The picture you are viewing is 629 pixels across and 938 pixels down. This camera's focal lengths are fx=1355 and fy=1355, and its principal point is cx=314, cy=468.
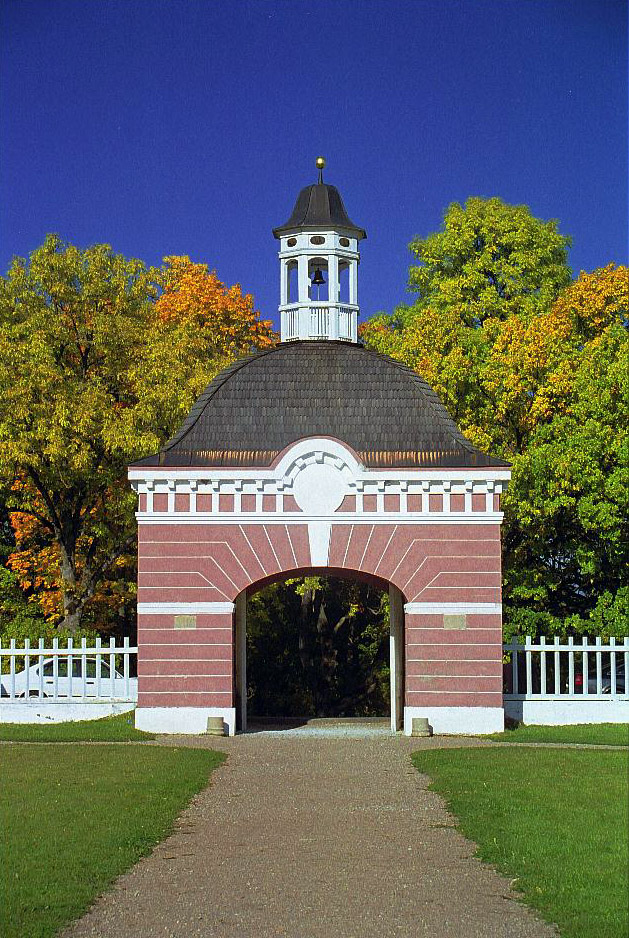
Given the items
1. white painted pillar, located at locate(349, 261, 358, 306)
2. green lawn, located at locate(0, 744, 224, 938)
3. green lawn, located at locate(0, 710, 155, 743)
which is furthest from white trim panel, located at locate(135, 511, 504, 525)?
white painted pillar, located at locate(349, 261, 358, 306)

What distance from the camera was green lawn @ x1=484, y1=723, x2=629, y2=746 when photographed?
68.7ft

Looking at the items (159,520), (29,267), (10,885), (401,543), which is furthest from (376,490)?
(29,267)

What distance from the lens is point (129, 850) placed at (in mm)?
11984

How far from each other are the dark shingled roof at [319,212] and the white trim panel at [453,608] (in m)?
8.27

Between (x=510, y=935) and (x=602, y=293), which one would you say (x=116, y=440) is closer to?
(x=602, y=293)

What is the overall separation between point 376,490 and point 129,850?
1130 centimetres

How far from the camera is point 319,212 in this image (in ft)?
88.7

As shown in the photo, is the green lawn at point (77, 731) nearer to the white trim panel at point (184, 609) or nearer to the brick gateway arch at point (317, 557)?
the brick gateway arch at point (317, 557)

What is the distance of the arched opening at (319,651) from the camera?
36.9 m

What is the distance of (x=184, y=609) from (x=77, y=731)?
2711 mm

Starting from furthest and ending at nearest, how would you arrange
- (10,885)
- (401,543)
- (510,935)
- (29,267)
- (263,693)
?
(263,693) < (29,267) < (401,543) < (10,885) < (510,935)

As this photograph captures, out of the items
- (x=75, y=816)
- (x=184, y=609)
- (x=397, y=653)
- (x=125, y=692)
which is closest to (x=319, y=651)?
(x=125, y=692)

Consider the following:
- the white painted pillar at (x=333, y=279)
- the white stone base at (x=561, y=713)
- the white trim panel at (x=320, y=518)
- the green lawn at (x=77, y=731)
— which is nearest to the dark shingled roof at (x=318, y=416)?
the white trim panel at (x=320, y=518)

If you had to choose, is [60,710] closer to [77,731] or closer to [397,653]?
[77,731]
